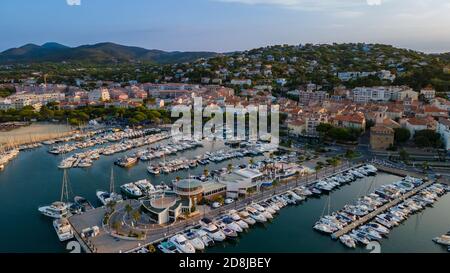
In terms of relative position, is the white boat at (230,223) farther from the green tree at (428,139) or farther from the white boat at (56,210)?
the green tree at (428,139)

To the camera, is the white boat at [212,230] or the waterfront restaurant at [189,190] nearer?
the white boat at [212,230]

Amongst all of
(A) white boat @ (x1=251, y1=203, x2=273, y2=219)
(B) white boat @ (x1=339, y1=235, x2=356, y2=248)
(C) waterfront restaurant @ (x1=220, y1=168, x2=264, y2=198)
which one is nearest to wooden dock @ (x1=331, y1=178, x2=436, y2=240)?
(B) white boat @ (x1=339, y1=235, x2=356, y2=248)

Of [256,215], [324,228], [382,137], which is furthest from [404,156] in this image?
[256,215]

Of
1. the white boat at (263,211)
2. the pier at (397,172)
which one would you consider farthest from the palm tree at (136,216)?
the pier at (397,172)

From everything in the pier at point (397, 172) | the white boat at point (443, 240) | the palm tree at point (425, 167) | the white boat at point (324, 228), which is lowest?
the white boat at point (443, 240)

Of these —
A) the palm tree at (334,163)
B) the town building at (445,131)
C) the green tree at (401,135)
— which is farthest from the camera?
the green tree at (401,135)

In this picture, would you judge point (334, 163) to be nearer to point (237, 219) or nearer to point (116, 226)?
point (237, 219)
